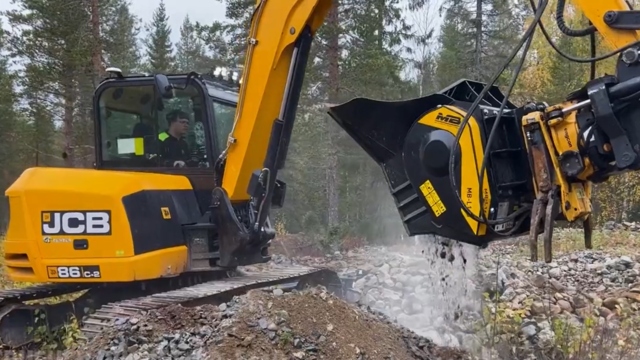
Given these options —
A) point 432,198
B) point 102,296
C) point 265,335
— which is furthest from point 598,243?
point 265,335

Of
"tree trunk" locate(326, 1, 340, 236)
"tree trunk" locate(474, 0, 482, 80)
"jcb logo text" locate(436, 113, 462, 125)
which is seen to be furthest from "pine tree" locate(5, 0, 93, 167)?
"jcb logo text" locate(436, 113, 462, 125)

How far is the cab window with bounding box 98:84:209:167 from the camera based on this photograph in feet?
20.2

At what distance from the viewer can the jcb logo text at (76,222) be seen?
18.1ft

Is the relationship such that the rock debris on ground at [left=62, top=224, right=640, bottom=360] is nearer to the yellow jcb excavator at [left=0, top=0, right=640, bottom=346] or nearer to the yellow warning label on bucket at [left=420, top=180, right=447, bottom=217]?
the yellow jcb excavator at [left=0, top=0, right=640, bottom=346]

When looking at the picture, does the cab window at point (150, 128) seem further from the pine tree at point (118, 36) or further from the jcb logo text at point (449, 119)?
the pine tree at point (118, 36)

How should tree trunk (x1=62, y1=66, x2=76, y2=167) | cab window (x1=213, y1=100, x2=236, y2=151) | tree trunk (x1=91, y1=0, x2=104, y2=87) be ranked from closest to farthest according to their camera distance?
cab window (x1=213, y1=100, x2=236, y2=151) < tree trunk (x1=91, y1=0, x2=104, y2=87) < tree trunk (x1=62, y1=66, x2=76, y2=167)

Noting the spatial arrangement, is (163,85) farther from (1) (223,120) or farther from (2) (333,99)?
(2) (333,99)

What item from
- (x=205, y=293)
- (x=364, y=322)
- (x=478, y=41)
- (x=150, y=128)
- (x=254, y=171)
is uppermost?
(x=478, y=41)

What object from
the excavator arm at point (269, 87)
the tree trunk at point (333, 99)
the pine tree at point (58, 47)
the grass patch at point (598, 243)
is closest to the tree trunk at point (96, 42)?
the pine tree at point (58, 47)

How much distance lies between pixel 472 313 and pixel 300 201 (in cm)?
1479

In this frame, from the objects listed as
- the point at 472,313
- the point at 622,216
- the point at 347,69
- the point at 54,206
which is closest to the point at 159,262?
the point at 54,206

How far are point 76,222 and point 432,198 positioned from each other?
3003 millimetres

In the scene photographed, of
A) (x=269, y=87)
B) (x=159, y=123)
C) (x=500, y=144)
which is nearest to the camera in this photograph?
(x=500, y=144)

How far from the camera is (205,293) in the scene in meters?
5.52
